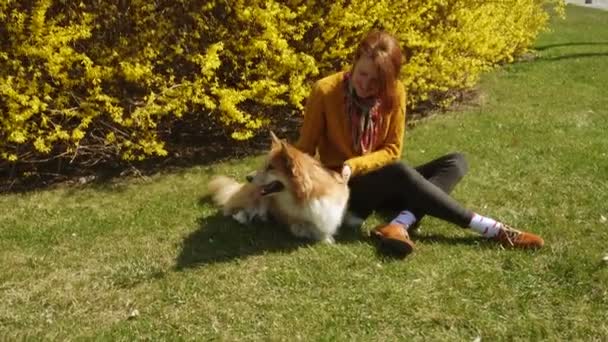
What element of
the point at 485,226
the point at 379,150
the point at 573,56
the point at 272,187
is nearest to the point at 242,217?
the point at 272,187

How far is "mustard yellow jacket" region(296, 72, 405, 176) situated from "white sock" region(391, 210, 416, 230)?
1.17ft

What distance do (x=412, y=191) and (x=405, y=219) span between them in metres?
0.19

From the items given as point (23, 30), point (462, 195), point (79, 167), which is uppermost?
point (23, 30)

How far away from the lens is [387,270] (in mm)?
3928

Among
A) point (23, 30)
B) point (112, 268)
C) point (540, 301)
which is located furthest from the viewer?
point (23, 30)

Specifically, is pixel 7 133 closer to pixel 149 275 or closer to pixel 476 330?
pixel 149 275

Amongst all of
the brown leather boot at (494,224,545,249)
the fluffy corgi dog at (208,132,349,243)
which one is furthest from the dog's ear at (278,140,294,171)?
the brown leather boot at (494,224,545,249)

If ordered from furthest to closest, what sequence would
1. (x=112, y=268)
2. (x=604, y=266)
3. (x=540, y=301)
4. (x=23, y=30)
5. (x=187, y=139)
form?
(x=187, y=139) < (x=23, y=30) < (x=112, y=268) < (x=604, y=266) < (x=540, y=301)

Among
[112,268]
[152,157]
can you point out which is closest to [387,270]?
[112,268]

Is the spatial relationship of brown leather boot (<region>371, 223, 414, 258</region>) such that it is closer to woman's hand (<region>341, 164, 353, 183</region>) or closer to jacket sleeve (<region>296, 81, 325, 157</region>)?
woman's hand (<region>341, 164, 353, 183</region>)

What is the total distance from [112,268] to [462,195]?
106 inches

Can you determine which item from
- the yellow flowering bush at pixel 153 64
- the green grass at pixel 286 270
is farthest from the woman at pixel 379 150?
the yellow flowering bush at pixel 153 64

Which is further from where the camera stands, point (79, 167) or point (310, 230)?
point (79, 167)

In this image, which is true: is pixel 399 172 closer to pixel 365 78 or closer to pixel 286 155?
pixel 365 78
